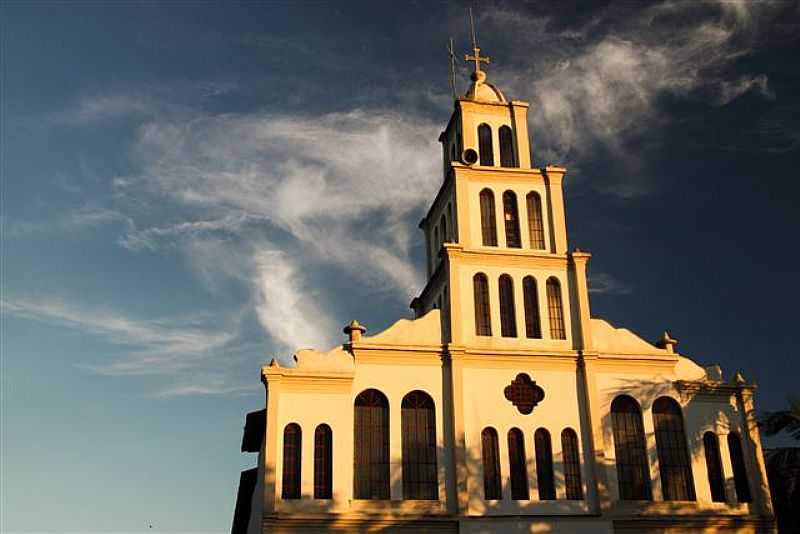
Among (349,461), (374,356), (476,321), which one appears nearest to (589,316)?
(476,321)

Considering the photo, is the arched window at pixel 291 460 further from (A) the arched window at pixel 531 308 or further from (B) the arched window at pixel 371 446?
(A) the arched window at pixel 531 308

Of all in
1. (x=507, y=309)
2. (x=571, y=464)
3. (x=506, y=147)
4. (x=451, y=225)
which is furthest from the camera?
(x=506, y=147)

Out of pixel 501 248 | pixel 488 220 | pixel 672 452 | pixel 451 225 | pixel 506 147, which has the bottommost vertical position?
pixel 672 452

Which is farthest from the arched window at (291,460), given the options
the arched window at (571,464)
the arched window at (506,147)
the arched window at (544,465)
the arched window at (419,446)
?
the arched window at (506,147)

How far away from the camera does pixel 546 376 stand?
29.8 meters

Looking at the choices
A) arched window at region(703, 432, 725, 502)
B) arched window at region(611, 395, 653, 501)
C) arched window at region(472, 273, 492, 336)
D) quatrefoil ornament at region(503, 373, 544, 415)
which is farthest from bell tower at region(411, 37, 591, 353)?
arched window at region(703, 432, 725, 502)

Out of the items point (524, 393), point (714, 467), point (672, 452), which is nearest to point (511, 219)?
point (524, 393)

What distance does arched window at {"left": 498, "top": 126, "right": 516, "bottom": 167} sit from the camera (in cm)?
3422

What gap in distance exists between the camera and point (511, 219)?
3281 centimetres

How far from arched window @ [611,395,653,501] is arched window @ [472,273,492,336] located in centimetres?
516

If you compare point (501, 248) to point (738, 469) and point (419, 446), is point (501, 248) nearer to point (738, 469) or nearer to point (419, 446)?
point (419, 446)

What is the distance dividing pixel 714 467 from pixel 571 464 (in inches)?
204

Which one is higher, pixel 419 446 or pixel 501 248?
pixel 501 248

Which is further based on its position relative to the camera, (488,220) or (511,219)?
(511,219)
